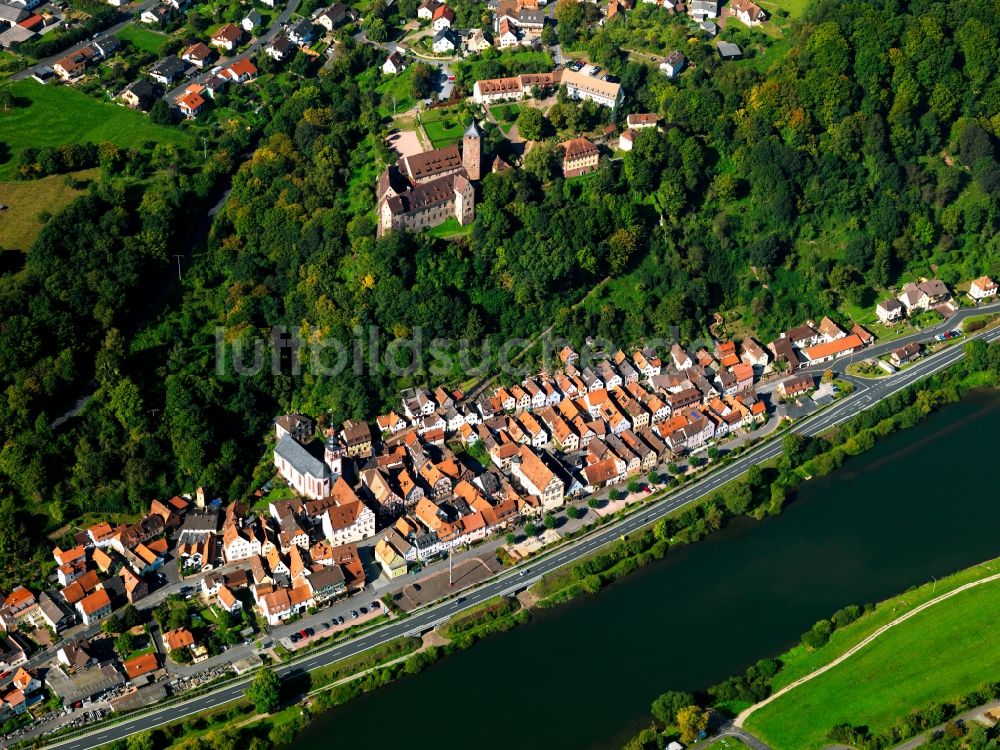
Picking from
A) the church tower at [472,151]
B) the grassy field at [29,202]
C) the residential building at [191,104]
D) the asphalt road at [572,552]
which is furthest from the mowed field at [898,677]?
the residential building at [191,104]

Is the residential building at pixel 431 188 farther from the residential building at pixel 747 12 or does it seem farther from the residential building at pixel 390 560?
the residential building at pixel 747 12

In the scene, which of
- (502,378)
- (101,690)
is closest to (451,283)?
(502,378)

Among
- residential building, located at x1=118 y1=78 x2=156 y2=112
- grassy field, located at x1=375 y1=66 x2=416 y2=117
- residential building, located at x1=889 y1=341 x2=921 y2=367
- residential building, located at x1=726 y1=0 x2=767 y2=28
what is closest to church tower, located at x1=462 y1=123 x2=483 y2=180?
grassy field, located at x1=375 y1=66 x2=416 y2=117

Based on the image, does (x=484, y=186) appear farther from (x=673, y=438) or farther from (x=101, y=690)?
(x=101, y=690)

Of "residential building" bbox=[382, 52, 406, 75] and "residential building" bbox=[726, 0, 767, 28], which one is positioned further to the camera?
"residential building" bbox=[726, 0, 767, 28]

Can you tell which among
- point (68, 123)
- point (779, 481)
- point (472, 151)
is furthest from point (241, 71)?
point (779, 481)

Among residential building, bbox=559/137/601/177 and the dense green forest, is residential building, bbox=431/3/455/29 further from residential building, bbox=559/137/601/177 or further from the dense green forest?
residential building, bbox=559/137/601/177
